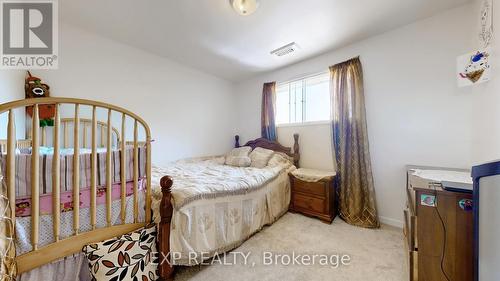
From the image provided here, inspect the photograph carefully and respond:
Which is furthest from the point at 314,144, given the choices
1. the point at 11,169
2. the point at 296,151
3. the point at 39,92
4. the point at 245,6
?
the point at 39,92

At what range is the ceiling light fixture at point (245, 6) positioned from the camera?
1.75 m

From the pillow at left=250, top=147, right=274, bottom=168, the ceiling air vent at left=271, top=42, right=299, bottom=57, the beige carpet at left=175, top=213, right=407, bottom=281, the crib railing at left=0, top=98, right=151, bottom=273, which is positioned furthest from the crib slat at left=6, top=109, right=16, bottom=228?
the ceiling air vent at left=271, top=42, right=299, bottom=57

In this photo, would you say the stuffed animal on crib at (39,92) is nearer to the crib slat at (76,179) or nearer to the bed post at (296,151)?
the crib slat at (76,179)

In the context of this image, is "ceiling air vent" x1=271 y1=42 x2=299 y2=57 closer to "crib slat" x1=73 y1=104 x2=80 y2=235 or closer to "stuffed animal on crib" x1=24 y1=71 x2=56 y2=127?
"crib slat" x1=73 y1=104 x2=80 y2=235

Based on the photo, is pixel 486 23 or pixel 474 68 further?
pixel 474 68

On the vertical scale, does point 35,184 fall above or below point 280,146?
below

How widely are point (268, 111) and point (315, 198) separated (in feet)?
5.71

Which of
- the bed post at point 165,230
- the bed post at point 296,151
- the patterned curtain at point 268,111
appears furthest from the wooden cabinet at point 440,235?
the patterned curtain at point 268,111

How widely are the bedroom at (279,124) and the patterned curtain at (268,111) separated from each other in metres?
0.06

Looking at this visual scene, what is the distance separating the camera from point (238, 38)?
7.98 ft

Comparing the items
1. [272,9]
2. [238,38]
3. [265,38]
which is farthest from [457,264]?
[238,38]

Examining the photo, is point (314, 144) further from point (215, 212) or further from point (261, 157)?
point (215, 212)

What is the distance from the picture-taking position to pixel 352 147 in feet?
7.89

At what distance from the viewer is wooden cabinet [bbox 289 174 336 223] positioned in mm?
2348
